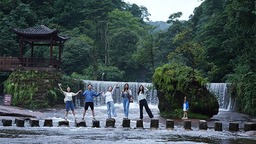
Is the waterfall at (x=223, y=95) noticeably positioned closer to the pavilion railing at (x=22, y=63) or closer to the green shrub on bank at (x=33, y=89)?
the green shrub on bank at (x=33, y=89)

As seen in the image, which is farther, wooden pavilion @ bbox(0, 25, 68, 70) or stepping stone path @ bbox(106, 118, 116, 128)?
wooden pavilion @ bbox(0, 25, 68, 70)

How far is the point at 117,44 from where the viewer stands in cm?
6253

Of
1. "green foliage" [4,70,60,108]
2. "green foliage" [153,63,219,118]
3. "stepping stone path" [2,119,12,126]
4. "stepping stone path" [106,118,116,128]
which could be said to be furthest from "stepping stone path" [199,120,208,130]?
"green foliage" [4,70,60,108]

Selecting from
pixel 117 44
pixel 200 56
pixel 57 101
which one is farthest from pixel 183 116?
pixel 117 44

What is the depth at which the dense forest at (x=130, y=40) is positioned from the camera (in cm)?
3372

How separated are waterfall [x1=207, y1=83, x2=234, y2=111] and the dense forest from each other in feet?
3.30

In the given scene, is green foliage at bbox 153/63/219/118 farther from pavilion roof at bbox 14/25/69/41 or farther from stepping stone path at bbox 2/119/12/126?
pavilion roof at bbox 14/25/69/41

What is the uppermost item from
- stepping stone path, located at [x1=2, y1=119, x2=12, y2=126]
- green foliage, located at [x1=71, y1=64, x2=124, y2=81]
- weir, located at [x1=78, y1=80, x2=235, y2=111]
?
green foliage, located at [x1=71, y1=64, x2=124, y2=81]

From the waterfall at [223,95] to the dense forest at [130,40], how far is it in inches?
39.6

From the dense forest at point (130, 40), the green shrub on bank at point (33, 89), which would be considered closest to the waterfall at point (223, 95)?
the dense forest at point (130, 40)

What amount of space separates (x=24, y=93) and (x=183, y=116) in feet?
50.3

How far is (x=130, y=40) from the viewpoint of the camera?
209 ft

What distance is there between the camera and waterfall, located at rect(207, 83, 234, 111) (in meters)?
35.8

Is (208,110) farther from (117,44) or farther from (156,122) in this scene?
(117,44)
